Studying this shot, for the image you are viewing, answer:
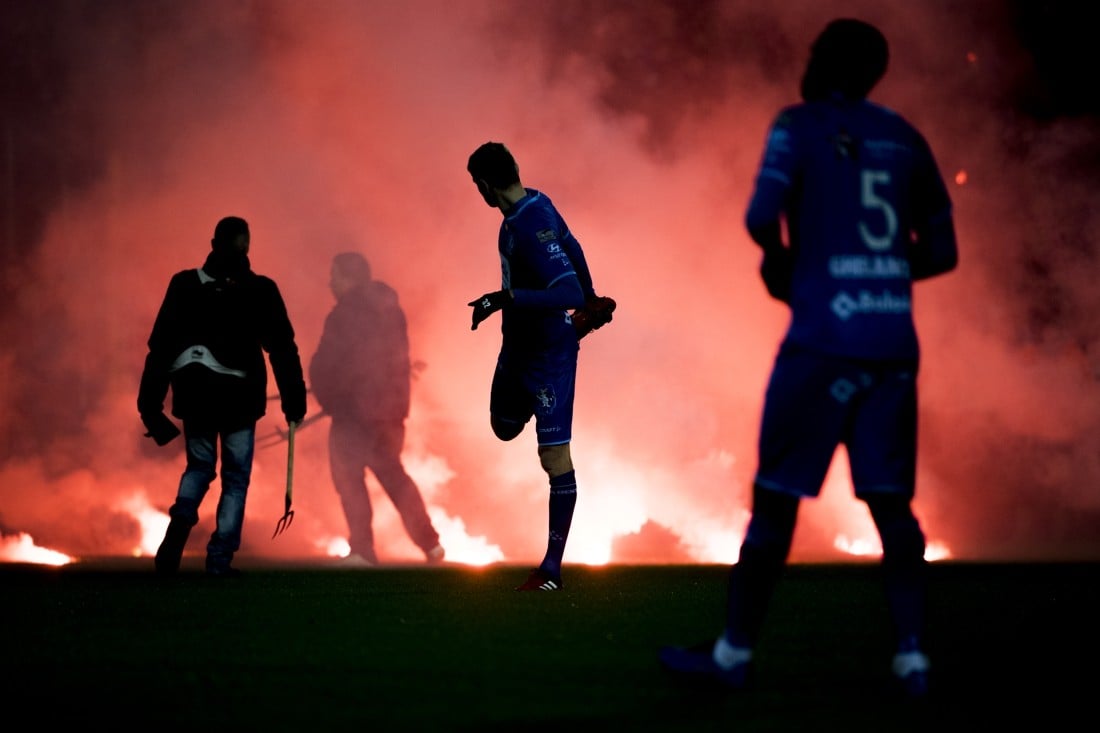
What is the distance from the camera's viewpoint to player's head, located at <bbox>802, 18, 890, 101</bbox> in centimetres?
300

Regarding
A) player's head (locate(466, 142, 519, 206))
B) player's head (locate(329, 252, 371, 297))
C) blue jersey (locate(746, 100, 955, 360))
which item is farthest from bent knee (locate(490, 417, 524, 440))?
player's head (locate(329, 252, 371, 297))

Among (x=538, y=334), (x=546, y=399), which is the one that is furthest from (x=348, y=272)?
(x=546, y=399)

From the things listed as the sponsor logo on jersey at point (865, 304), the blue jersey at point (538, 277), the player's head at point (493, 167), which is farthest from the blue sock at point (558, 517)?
the sponsor logo on jersey at point (865, 304)

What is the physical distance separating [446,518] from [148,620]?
4.78 m

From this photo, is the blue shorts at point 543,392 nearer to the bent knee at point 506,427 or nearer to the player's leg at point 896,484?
the bent knee at point 506,427

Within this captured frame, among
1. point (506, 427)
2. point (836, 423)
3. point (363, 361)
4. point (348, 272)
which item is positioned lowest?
point (836, 423)

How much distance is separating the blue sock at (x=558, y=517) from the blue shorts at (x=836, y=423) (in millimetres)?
2914

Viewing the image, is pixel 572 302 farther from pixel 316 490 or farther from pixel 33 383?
pixel 33 383

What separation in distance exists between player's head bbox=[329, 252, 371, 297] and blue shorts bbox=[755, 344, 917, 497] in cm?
663

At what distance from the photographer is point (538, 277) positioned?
5.73 m

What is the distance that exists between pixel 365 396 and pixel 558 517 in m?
3.65

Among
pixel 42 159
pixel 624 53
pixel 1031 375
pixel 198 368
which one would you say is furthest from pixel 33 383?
pixel 1031 375

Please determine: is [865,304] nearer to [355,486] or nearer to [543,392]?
[543,392]

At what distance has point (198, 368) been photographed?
676 centimetres
